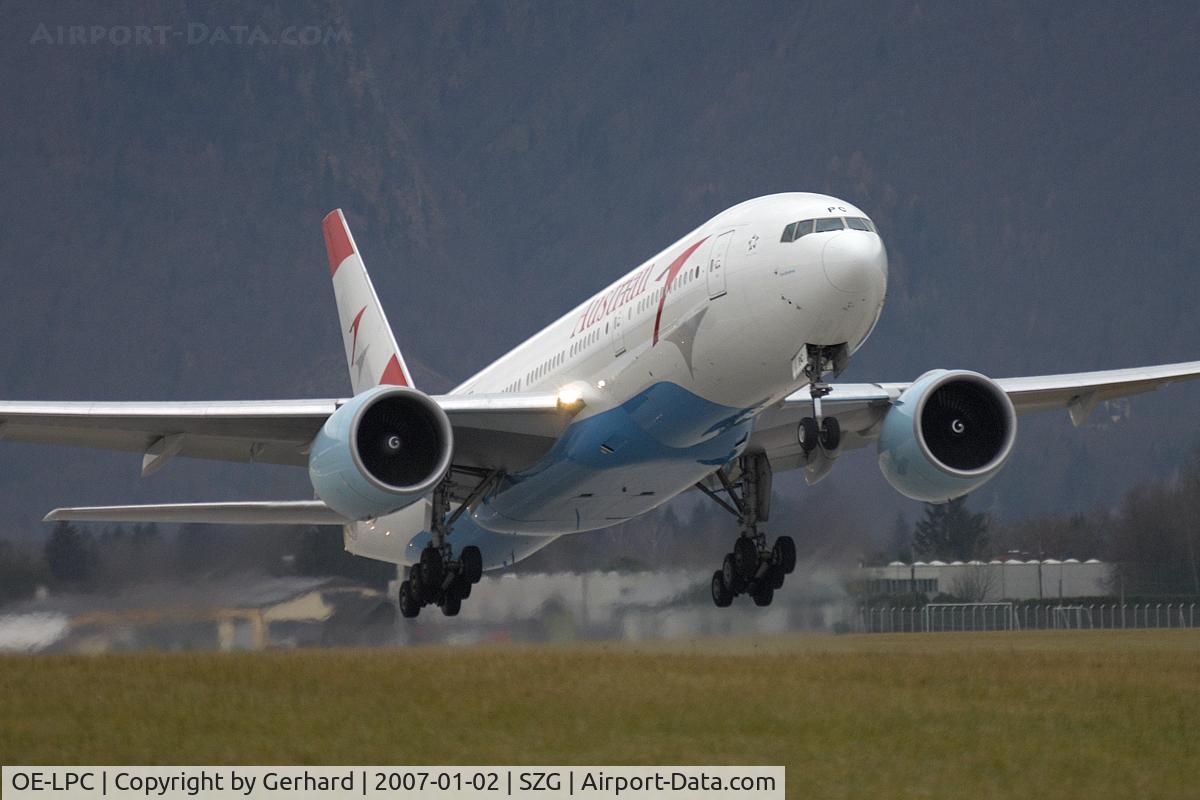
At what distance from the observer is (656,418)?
22797 mm

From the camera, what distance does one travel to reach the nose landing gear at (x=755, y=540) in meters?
26.5

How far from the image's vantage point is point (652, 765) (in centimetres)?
1834

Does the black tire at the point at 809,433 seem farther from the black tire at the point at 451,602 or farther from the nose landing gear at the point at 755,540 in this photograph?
the black tire at the point at 451,602

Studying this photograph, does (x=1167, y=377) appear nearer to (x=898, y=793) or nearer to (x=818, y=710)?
(x=818, y=710)

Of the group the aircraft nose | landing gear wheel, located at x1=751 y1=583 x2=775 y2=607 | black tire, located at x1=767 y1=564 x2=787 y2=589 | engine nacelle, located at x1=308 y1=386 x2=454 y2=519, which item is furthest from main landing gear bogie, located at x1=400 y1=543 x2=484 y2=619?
the aircraft nose

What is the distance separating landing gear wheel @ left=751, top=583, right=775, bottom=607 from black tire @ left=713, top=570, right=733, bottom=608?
497 mm

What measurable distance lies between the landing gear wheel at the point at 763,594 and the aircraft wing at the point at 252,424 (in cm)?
444

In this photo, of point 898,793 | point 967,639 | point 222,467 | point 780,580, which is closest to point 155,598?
point 780,580

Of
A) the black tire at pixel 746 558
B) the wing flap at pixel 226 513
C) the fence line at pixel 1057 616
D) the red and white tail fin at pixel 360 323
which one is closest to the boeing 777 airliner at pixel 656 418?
the black tire at pixel 746 558

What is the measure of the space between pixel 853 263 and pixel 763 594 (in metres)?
8.26

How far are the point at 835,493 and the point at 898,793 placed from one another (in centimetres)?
2333

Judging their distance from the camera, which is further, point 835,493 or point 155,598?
point 835,493

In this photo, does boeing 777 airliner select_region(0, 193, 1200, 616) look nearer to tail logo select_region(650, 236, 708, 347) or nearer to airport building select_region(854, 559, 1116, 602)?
tail logo select_region(650, 236, 708, 347)

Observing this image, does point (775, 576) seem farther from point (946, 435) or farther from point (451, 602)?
point (451, 602)
